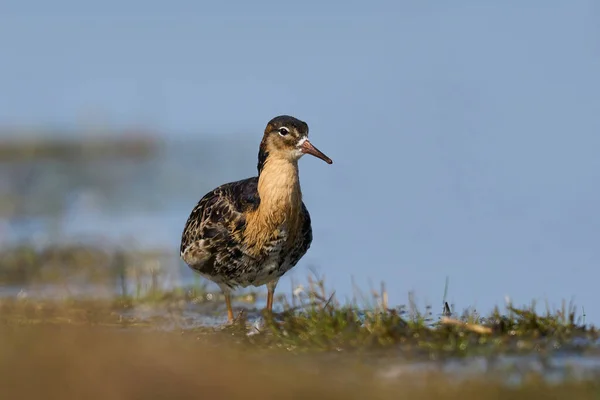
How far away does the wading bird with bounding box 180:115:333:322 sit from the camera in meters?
12.6

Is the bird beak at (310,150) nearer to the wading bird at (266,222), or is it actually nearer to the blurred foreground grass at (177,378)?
the wading bird at (266,222)

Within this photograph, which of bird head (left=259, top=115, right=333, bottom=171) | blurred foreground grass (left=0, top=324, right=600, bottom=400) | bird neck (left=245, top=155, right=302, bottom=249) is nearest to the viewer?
blurred foreground grass (left=0, top=324, right=600, bottom=400)

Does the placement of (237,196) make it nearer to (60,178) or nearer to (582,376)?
(582,376)

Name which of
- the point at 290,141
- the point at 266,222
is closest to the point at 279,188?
the point at 266,222

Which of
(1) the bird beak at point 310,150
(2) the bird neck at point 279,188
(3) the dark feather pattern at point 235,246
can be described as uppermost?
(1) the bird beak at point 310,150

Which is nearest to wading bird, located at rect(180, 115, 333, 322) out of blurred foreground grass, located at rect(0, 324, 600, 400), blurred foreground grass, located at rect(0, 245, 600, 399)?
blurred foreground grass, located at rect(0, 245, 600, 399)

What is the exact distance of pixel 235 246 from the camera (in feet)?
41.5

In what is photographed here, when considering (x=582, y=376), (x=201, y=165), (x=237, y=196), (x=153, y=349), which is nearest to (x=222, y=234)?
(x=237, y=196)

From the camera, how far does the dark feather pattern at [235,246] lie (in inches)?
497

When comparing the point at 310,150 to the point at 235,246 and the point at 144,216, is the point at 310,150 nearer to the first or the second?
the point at 235,246

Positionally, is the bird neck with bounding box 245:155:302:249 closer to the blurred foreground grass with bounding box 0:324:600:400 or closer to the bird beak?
the bird beak

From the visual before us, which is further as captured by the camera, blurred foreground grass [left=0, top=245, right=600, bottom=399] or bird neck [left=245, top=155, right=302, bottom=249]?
bird neck [left=245, top=155, right=302, bottom=249]

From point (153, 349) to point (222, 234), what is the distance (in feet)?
14.7

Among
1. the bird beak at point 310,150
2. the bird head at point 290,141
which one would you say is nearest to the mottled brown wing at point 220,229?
the bird head at point 290,141
